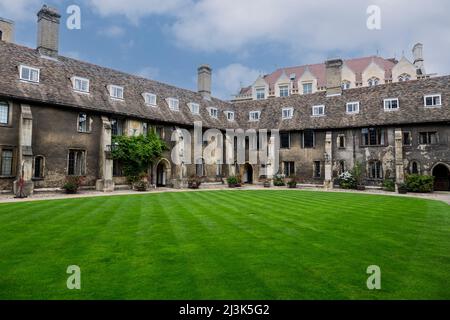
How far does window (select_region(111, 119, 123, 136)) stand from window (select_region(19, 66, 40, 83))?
6.32 m

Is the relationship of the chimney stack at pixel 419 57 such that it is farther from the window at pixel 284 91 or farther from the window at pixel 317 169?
the window at pixel 317 169

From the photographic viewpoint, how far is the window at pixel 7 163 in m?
19.8

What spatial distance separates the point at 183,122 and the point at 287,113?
525 inches

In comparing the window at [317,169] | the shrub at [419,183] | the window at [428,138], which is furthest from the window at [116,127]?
the window at [428,138]

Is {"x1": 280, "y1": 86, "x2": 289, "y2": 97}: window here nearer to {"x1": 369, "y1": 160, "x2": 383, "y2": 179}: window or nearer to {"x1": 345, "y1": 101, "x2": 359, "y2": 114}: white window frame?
{"x1": 345, "y1": 101, "x2": 359, "y2": 114}: white window frame

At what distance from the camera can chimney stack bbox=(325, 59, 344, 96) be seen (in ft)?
113

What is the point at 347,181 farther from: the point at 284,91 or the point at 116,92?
the point at 284,91

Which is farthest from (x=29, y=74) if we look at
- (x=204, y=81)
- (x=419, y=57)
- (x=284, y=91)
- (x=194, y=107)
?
(x=419, y=57)

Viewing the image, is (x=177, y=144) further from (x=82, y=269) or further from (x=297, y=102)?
(x=82, y=269)

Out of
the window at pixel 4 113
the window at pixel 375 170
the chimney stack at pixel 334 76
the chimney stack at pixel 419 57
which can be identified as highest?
the chimney stack at pixel 419 57

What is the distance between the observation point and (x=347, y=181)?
29.7 m

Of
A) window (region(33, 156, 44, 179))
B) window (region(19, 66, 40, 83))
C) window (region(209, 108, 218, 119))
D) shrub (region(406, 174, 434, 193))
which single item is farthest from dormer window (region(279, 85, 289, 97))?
window (region(33, 156, 44, 179))

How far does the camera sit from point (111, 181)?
78.7 feet
